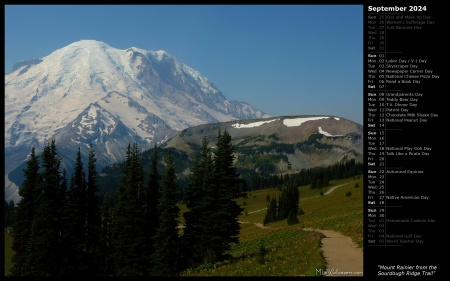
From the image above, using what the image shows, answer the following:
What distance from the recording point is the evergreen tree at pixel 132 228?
47.5m

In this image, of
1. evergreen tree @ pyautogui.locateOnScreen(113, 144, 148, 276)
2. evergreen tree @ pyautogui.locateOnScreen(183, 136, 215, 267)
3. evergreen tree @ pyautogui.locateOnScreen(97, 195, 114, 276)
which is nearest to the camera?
evergreen tree @ pyautogui.locateOnScreen(183, 136, 215, 267)

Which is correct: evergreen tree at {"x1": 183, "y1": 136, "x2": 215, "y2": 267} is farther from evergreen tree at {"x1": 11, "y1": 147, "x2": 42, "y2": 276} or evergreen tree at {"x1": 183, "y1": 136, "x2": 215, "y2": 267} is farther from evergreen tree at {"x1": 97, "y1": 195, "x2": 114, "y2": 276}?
evergreen tree at {"x1": 11, "y1": 147, "x2": 42, "y2": 276}

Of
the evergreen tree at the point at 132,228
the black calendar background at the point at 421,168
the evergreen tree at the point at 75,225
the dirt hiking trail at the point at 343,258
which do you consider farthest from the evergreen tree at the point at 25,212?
the black calendar background at the point at 421,168

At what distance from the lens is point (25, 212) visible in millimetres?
56000

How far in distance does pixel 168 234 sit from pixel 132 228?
6.53 metres

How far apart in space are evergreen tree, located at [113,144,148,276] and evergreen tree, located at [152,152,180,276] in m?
4.61

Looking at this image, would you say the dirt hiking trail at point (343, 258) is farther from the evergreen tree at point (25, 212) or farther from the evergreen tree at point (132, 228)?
the evergreen tree at point (25, 212)

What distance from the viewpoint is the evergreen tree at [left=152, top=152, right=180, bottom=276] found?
42.5m

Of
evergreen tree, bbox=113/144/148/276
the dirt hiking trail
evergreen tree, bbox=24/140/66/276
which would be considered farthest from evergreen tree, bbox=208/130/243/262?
evergreen tree, bbox=24/140/66/276

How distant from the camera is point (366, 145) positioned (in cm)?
1596

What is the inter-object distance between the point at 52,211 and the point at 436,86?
1831 inches

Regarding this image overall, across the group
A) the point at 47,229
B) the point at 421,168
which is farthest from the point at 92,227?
the point at 421,168

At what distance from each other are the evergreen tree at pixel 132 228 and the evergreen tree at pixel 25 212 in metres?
12.1

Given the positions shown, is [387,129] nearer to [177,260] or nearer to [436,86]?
[436,86]
